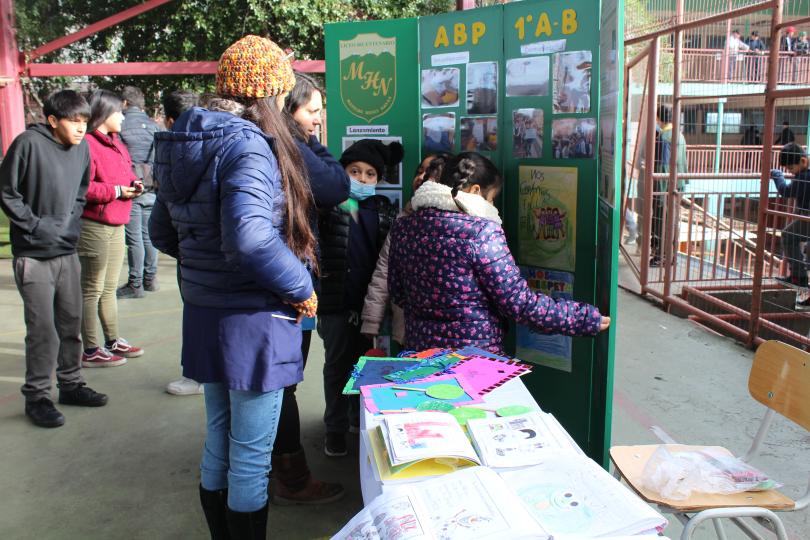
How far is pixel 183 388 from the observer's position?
14.3 ft

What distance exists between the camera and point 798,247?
18.9 feet

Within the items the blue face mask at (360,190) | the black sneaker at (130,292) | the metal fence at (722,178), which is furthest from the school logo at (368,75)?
the black sneaker at (130,292)

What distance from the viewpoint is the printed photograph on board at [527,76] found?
9.54 ft

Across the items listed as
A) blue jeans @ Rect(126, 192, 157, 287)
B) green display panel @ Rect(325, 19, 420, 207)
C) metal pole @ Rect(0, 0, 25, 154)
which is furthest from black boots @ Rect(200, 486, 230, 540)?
metal pole @ Rect(0, 0, 25, 154)

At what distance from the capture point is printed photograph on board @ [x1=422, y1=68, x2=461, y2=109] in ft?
10.6

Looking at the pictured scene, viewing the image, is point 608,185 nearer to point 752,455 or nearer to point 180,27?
point 752,455

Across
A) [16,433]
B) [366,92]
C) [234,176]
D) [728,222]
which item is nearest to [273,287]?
[234,176]

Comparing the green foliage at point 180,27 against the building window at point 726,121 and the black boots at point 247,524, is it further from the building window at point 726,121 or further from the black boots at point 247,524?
the black boots at point 247,524

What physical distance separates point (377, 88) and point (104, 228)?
217 centimetres

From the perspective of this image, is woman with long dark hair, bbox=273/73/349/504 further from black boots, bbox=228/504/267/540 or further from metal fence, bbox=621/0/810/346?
metal fence, bbox=621/0/810/346

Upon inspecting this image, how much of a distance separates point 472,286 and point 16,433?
9.11 ft

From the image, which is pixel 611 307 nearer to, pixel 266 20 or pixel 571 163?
pixel 571 163

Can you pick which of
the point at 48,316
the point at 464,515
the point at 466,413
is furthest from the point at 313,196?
the point at 48,316

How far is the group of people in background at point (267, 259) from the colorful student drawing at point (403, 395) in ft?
0.99
